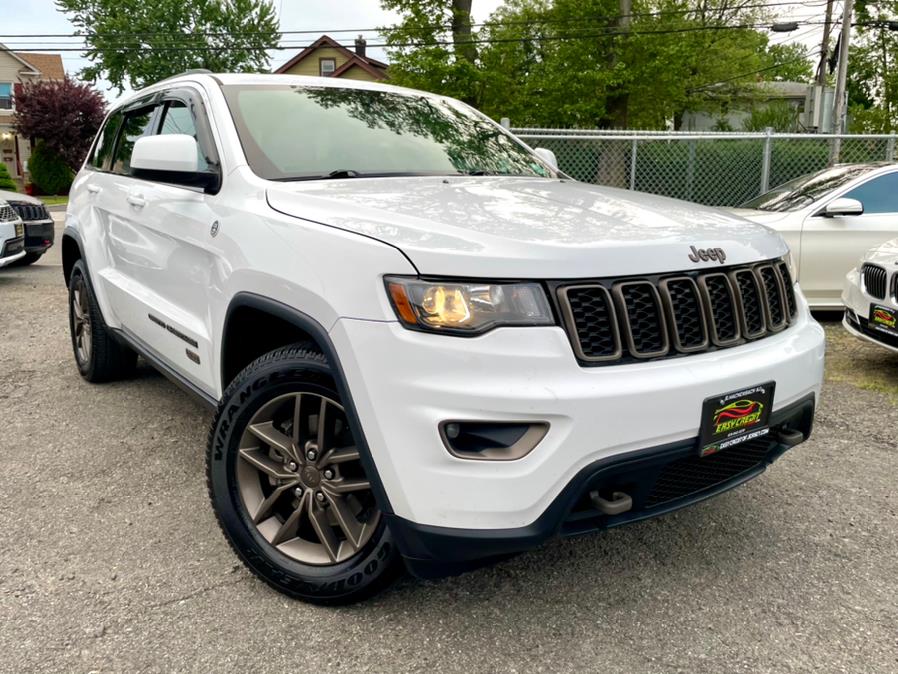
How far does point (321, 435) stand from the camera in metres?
2.37

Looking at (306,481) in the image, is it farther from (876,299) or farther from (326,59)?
(326,59)

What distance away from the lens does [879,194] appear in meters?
6.82

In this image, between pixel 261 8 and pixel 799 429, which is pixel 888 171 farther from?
pixel 261 8

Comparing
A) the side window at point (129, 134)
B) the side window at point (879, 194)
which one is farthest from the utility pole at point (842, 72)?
the side window at point (129, 134)

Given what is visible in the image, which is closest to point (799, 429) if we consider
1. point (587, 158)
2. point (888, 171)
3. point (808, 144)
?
point (888, 171)

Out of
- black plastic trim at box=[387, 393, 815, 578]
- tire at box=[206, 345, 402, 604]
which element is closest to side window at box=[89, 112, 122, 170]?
tire at box=[206, 345, 402, 604]

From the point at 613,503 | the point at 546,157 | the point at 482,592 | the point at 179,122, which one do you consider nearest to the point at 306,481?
the point at 482,592

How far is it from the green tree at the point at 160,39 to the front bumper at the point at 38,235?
40.1 meters

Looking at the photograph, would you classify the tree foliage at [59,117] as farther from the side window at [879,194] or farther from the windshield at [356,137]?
the windshield at [356,137]

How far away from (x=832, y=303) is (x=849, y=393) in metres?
2.20

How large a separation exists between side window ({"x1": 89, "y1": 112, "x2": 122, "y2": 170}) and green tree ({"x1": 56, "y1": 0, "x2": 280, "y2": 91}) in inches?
1805

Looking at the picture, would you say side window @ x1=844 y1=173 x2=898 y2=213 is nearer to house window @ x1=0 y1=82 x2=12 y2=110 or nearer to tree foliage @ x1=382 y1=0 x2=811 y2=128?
tree foliage @ x1=382 y1=0 x2=811 y2=128

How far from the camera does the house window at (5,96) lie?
1864 inches

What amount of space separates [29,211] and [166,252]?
8.40 m
